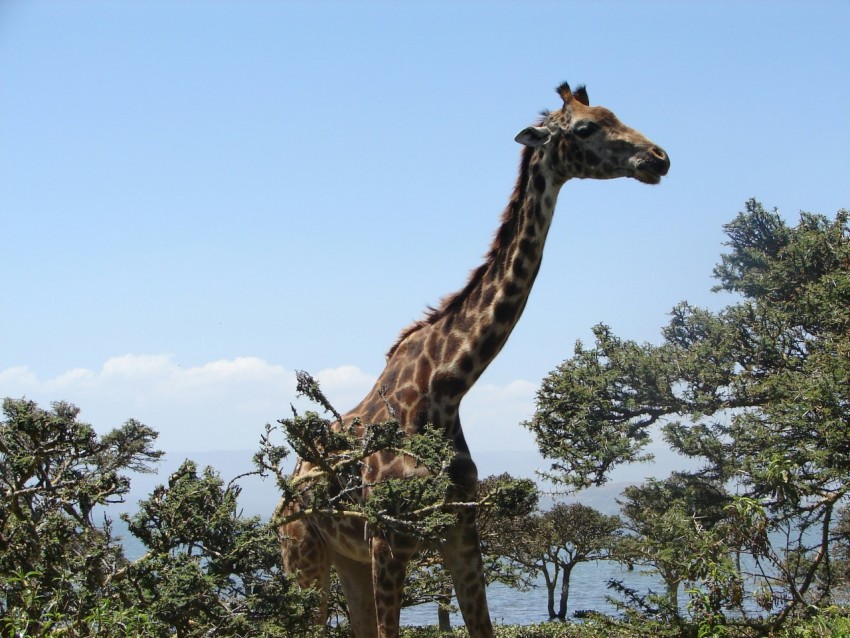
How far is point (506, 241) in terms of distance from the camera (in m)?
7.33

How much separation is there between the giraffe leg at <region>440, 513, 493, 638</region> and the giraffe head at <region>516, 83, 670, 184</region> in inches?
118

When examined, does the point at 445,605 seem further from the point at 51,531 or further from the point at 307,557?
the point at 51,531

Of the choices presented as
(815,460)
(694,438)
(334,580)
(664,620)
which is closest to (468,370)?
(664,620)

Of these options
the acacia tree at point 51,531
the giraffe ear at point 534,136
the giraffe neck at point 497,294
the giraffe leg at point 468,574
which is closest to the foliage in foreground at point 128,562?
the acacia tree at point 51,531

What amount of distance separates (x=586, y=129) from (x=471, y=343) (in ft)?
6.55

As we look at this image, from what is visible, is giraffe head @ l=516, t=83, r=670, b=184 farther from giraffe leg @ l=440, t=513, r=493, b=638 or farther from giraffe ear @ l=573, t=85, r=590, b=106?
giraffe leg @ l=440, t=513, r=493, b=638

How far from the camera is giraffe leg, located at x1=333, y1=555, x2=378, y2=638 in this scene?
7711 millimetres

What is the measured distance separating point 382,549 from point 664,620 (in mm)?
5451

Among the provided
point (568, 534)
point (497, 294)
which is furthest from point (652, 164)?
point (568, 534)

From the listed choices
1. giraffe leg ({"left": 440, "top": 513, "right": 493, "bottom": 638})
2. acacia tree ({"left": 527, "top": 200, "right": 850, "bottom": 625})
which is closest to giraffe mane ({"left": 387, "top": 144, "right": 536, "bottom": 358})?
giraffe leg ({"left": 440, "top": 513, "right": 493, "bottom": 638})

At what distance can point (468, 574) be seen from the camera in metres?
6.65

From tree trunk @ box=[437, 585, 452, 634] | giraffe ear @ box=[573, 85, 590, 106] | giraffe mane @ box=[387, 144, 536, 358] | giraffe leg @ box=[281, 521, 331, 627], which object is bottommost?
tree trunk @ box=[437, 585, 452, 634]

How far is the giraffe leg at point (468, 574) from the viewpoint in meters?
6.63

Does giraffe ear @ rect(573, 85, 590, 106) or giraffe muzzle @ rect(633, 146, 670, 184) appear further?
giraffe ear @ rect(573, 85, 590, 106)
